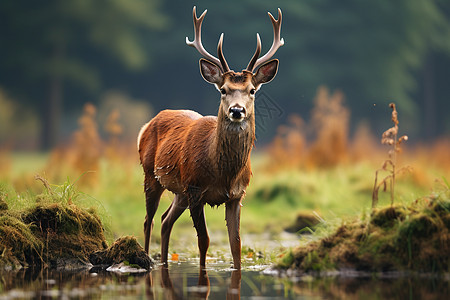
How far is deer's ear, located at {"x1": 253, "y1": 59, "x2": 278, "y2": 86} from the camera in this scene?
952 cm

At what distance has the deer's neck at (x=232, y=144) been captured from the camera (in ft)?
29.7

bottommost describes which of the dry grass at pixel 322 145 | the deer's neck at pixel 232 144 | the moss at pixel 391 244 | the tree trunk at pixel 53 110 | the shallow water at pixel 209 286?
the shallow water at pixel 209 286

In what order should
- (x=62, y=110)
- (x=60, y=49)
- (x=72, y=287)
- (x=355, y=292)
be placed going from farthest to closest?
(x=62, y=110) → (x=60, y=49) → (x=72, y=287) → (x=355, y=292)

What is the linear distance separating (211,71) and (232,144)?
42.7 inches

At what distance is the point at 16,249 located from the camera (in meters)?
9.60

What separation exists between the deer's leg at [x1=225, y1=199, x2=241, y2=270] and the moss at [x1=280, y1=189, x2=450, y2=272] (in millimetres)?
892

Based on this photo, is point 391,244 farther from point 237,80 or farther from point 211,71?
point 211,71

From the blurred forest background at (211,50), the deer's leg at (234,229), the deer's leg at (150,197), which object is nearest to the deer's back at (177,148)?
the deer's leg at (150,197)

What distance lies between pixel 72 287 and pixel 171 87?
33.1 metres

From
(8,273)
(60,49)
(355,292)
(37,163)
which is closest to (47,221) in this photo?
(8,273)

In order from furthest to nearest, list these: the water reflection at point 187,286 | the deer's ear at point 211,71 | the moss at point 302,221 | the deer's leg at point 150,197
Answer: the moss at point 302,221, the deer's leg at point 150,197, the deer's ear at point 211,71, the water reflection at point 187,286

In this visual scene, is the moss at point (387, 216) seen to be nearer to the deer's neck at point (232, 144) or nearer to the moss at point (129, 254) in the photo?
the deer's neck at point (232, 144)

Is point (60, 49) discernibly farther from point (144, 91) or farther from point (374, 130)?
point (374, 130)

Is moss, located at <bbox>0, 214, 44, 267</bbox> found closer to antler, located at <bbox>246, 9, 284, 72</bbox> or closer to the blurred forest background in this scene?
antler, located at <bbox>246, 9, 284, 72</bbox>
